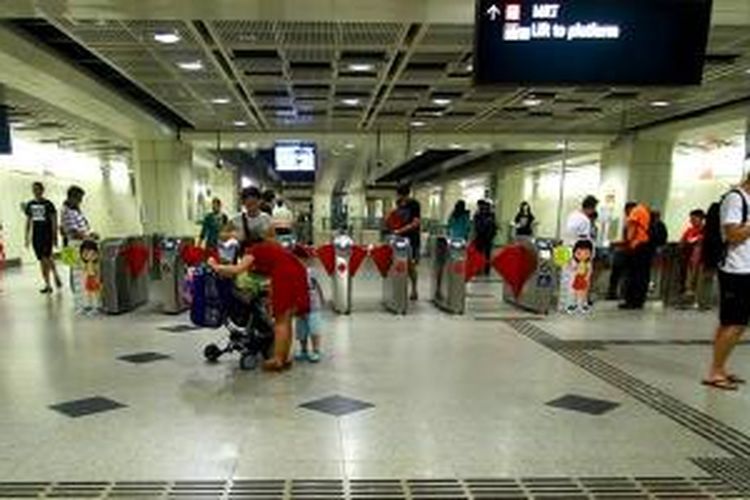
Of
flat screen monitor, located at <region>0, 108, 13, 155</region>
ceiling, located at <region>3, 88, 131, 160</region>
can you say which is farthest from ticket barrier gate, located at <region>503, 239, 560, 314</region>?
ceiling, located at <region>3, 88, 131, 160</region>

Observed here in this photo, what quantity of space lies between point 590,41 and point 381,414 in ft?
9.46

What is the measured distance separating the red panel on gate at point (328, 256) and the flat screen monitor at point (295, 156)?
28.6 feet

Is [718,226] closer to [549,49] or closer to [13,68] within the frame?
[549,49]

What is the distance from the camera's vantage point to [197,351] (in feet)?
18.3

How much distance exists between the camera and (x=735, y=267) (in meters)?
4.46

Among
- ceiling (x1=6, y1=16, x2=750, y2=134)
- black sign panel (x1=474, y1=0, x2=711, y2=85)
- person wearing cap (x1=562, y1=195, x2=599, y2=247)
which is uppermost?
ceiling (x1=6, y1=16, x2=750, y2=134)

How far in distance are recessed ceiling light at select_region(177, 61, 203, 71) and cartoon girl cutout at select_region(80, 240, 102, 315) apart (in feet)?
9.39

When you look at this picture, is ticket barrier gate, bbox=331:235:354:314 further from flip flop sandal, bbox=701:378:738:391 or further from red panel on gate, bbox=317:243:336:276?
flip flop sandal, bbox=701:378:738:391

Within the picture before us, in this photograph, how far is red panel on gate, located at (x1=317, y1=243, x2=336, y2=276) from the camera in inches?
309

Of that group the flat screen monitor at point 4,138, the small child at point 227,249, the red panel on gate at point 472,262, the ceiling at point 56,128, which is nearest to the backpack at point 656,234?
the red panel on gate at point 472,262

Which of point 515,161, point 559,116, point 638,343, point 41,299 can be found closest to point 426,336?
point 638,343

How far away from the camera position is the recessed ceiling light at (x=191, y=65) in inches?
345

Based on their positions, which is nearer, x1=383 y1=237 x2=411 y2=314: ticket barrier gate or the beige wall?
x1=383 y1=237 x2=411 y2=314: ticket barrier gate

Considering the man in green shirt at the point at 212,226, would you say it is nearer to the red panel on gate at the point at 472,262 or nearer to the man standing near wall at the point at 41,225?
the man standing near wall at the point at 41,225
